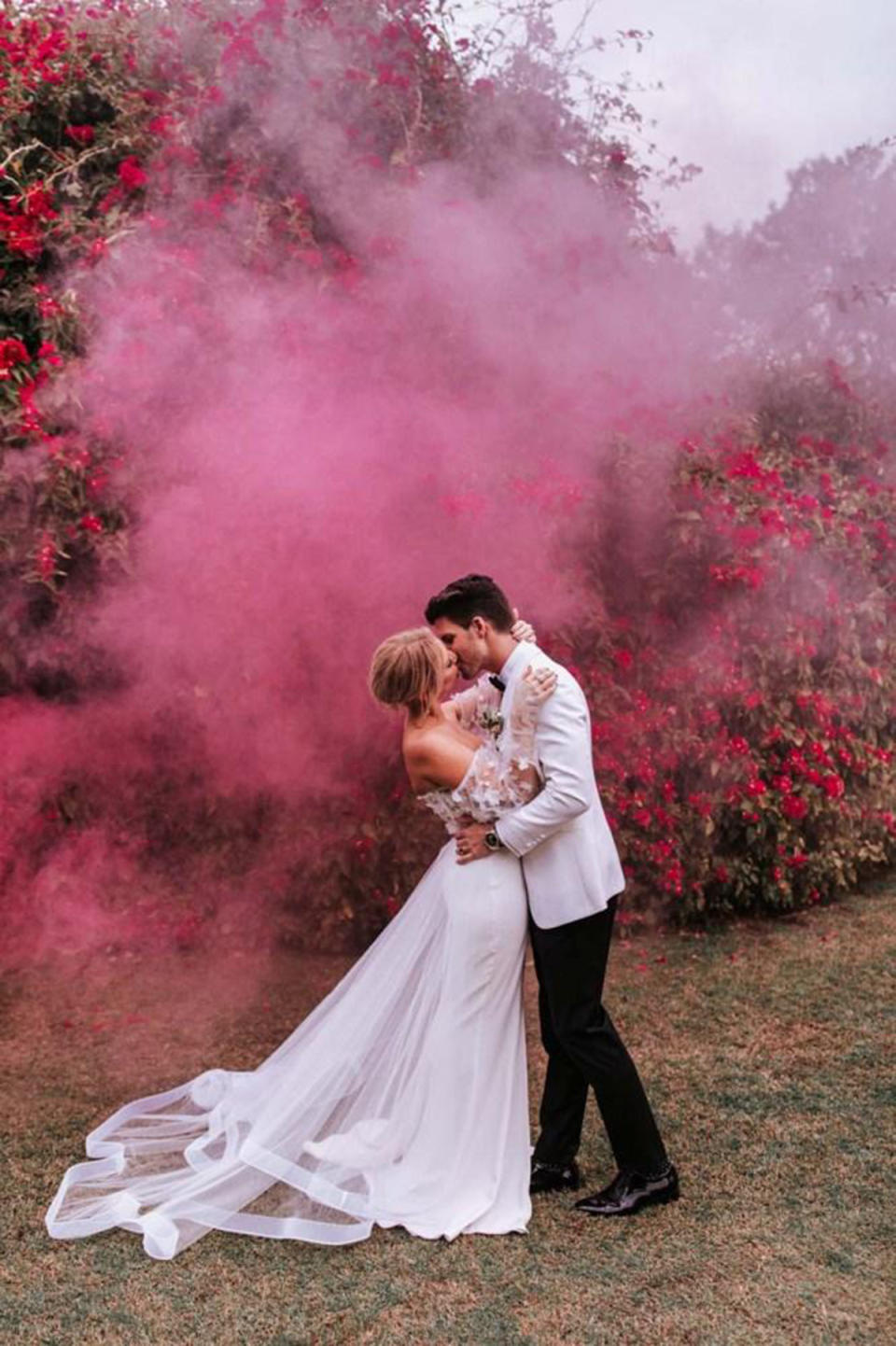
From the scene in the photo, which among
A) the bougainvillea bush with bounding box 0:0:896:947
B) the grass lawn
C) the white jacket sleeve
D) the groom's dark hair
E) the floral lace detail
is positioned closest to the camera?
the grass lawn

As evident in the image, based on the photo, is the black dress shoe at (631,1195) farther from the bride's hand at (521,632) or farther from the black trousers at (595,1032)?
the bride's hand at (521,632)

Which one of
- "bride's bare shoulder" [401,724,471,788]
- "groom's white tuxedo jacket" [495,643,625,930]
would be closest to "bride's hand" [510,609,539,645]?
"groom's white tuxedo jacket" [495,643,625,930]

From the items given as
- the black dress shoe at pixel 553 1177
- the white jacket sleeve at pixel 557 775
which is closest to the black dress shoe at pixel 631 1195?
the black dress shoe at pixel 553 1177

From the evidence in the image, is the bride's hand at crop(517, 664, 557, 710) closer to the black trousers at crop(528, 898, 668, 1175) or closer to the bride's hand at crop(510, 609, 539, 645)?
the bride's hand at crop(510, 609, 539, 645)

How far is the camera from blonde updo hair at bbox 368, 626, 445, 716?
353 centimetres

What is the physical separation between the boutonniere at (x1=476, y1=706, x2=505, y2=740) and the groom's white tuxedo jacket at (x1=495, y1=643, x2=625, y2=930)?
0.08 meters

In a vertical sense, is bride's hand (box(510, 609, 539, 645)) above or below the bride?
above

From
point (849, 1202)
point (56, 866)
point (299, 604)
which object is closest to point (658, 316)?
point (299, 604)

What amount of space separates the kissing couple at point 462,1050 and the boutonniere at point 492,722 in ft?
0.04

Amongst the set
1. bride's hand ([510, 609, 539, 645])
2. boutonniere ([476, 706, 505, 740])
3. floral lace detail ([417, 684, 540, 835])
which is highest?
bride's hand ([510, 609, 539, 645])

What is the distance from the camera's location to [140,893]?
603cm

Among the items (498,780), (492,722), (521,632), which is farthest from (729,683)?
(498,780)

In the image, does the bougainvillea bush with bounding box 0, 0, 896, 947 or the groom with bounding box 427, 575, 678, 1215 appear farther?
the bougainvillea bush with bounding box 0, 0, 896, 947

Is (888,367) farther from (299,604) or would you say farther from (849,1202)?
(849,1202)
